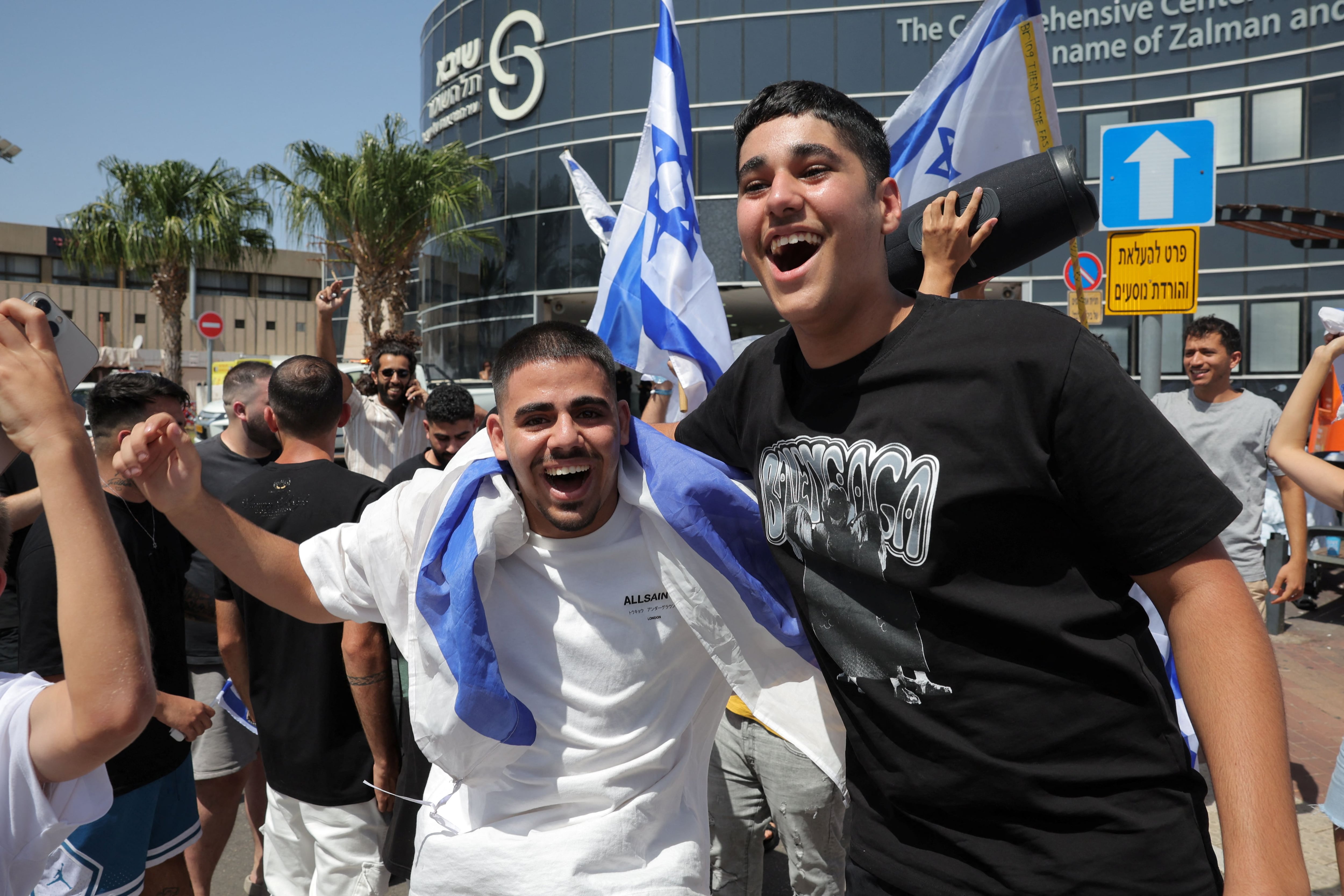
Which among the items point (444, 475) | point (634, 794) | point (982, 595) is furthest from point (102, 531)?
point (982, 595)

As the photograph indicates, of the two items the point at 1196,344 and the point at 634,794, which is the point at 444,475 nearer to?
the point at 634,794

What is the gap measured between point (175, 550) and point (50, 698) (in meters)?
2.03

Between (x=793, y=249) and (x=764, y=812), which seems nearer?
(x=793, y=249)

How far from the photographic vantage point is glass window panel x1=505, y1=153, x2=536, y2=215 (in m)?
24.2

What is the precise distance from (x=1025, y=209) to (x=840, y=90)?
20010 mm

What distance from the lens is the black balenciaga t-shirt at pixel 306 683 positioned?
11.4 ft

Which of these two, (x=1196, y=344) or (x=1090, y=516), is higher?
(x=1196, y=344)

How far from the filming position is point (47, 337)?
1.53 metres

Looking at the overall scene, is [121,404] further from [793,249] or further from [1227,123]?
[1227,123]

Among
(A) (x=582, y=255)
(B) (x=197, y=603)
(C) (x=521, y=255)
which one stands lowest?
(B) (x=197, y=603)

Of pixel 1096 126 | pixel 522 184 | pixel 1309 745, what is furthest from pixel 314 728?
pixel 522 184

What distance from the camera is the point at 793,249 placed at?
198 cm

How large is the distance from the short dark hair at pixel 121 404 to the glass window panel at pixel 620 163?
1995cm

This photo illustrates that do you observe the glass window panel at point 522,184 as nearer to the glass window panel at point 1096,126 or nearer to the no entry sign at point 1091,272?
the glass window panel at point 1096,126
